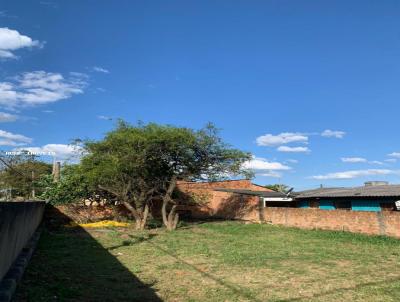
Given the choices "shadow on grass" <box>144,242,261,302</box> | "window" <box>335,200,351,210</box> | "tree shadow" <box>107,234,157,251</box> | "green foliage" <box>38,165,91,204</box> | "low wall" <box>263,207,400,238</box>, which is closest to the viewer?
"shadow on grass" <box>144,242,261,302</box>

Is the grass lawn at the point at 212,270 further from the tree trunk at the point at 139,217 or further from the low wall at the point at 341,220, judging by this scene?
the tree trunk at the point at 139,217

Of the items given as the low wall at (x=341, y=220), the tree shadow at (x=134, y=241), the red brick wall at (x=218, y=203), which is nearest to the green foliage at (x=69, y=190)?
the red brick wall at (x=218, y=203)

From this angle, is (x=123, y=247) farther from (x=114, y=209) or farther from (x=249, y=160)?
(x=114, y=209)

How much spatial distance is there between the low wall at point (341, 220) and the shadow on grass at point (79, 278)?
36.3 feet

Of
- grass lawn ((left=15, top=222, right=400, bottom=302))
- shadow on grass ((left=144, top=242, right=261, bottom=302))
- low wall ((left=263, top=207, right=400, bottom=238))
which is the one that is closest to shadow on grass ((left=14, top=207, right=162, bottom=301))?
grass lawn ((left=15, top=222, right=400, bottom=302))

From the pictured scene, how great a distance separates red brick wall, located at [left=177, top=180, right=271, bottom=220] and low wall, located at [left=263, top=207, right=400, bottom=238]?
8.83ft

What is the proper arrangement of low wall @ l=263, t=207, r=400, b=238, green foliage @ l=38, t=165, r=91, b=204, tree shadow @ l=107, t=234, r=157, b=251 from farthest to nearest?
green foliage @ l=38, t=165, r=91, b=204 → low wall @ l=263, t=207, r=400, b=238 → tree shadow @ l=107, t=234, r=157, b=251

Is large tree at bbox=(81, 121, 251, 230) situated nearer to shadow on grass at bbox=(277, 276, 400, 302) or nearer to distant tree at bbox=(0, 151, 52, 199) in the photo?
distant tree at bbox=(0, 151, 52, 199)

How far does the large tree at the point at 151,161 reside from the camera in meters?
19.9

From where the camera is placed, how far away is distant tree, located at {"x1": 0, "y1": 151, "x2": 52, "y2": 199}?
87.4 feet

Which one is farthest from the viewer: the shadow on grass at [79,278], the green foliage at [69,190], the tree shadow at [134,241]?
the green foliage at [69,190]

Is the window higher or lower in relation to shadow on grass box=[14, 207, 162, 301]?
higher

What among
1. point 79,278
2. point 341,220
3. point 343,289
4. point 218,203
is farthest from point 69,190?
point 343,289

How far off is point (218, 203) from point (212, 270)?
21.8 meters
